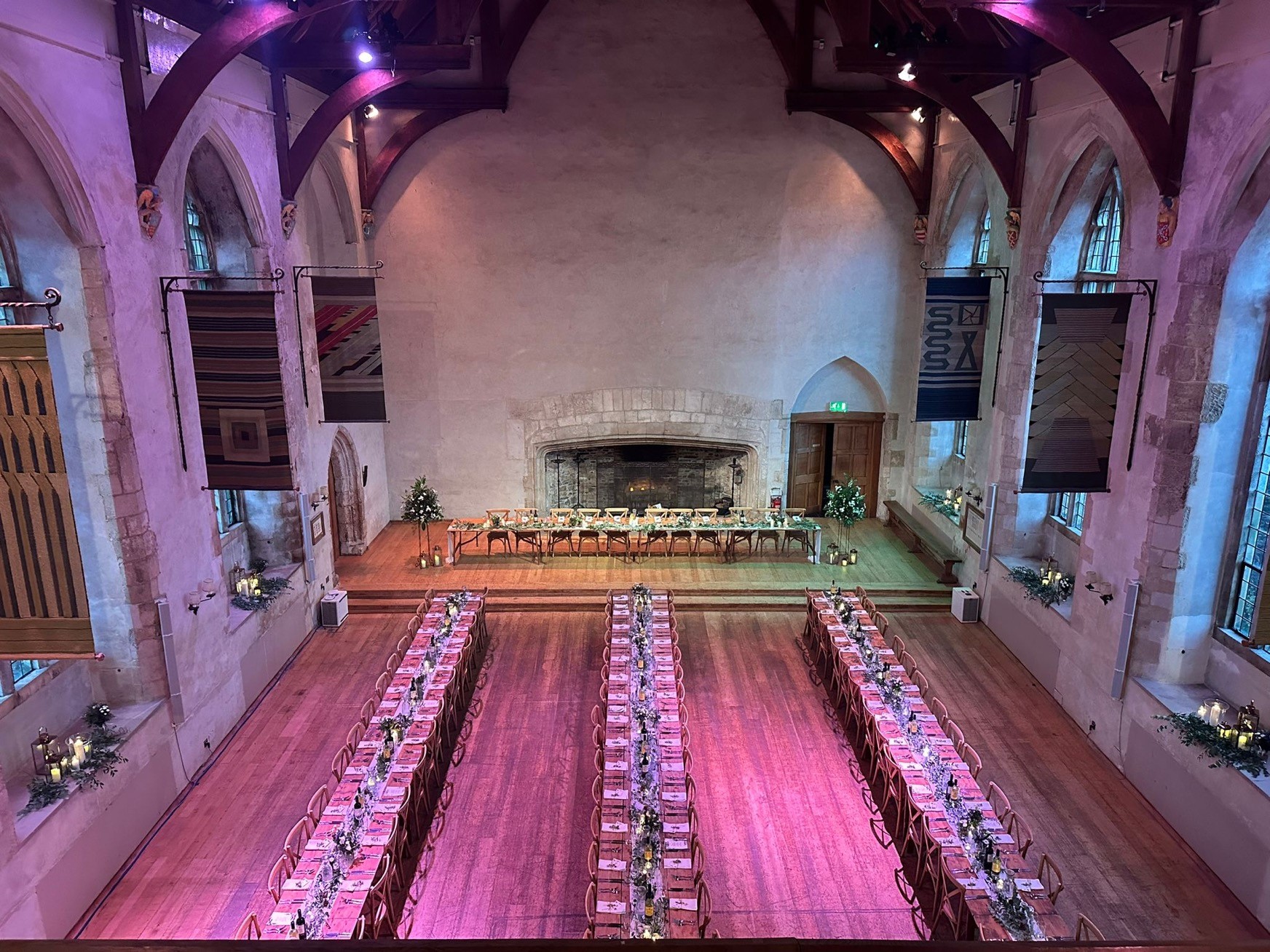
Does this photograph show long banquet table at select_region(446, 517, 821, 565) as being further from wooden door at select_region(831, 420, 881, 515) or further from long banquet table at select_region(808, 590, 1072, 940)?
long banquet table at select_region(808, 590, 1072, 940)

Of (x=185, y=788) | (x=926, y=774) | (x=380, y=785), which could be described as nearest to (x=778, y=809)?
(x=926, y=774)

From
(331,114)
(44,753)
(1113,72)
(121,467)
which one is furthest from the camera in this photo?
(331,114)

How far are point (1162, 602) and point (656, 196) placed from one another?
1131 cm

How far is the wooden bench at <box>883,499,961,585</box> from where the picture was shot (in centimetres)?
1486

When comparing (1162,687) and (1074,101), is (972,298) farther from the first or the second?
(1162,687)

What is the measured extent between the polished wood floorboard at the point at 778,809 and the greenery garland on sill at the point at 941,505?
5055mm

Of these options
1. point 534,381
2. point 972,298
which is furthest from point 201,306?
point 972,298

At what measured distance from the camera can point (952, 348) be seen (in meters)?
13.0

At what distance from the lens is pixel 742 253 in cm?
1666

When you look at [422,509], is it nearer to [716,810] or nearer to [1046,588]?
[716,810]

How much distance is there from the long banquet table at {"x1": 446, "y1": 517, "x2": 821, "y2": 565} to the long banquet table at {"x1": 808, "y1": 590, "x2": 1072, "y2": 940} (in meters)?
3.56

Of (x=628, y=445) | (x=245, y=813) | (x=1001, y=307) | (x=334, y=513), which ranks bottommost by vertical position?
(x=245, y=813)

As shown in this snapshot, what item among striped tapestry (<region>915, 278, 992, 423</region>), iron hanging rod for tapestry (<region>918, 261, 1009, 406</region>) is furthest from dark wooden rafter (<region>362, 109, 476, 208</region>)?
iron hanging rod for tapestry (<region>918, 261, 1009, 406</region>)

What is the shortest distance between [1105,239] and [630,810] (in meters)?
9.99
